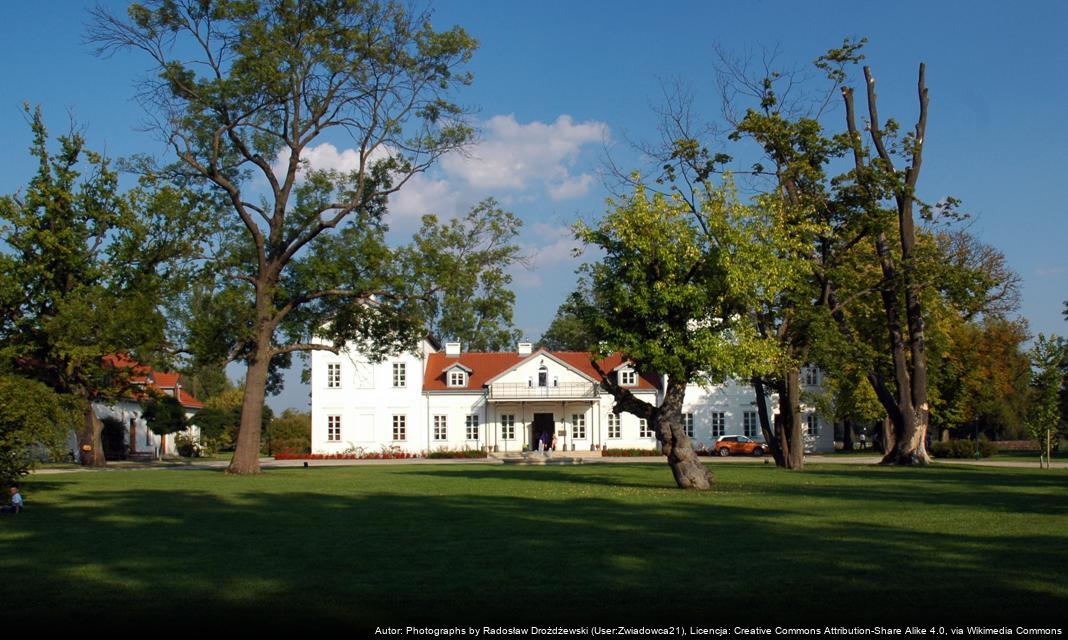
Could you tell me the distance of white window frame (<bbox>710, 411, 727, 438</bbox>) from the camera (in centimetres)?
6000

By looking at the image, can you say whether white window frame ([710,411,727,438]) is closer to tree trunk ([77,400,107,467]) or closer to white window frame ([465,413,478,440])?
white window frame ([465,413,478,440])

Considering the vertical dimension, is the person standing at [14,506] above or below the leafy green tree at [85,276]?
below

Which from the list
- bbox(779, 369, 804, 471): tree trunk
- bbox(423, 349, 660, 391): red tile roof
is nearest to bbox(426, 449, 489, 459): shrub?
bbox(423, 349, 660, 391): red tile roof

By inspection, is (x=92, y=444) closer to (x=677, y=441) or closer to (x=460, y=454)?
(x=460, y=454)

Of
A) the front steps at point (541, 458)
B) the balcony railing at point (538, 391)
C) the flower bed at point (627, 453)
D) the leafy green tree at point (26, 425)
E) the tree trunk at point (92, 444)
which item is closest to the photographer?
the leafy green tree at point (26, 425)

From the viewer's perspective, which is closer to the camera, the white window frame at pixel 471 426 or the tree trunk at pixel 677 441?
the tree trunk at pixel 677 441

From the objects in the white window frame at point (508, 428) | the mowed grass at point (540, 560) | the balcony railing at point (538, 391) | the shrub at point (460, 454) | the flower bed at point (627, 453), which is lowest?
the flower bed at point (627, 453)

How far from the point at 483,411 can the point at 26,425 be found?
41.2 m

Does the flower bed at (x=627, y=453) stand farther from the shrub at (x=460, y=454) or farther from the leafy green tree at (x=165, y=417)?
the leafy green tree at (x=165, y=417)

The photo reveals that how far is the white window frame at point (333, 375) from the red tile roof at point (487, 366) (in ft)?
18.1

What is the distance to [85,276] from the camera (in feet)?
129

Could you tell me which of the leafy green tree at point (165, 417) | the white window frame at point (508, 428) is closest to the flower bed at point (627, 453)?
the white window frame at point (508, 428)

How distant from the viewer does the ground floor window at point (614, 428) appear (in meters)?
60.4

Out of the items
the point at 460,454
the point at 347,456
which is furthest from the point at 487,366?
the point at 347,456
